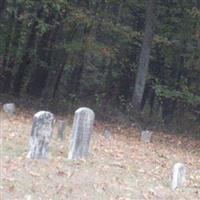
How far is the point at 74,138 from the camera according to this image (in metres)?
11.7

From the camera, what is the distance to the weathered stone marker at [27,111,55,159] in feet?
36.2

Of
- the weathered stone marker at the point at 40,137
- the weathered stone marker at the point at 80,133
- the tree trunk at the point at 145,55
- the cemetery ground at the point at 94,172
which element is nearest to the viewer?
the cemetery ground at the point at 94,172

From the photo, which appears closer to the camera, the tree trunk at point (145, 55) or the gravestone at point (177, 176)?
the gravestone at point (177, 176)

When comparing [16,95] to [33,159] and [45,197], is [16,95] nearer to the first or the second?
[33,159]

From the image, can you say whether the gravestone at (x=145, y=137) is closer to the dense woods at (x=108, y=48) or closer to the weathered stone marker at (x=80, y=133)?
the dense woods at (x=108, y=48)

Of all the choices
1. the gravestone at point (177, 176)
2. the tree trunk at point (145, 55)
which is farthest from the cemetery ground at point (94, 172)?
the tree trunk at point (145, 55)

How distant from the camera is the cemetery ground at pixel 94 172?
31.8 feet

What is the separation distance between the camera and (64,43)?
24828mm

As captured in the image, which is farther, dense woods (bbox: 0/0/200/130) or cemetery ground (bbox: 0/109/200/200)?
dense woods (bbox: 0/0/200/130)

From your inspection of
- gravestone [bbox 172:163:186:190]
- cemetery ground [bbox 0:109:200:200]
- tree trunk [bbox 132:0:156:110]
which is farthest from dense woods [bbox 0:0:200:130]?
gravestone [bbox 172:163:186:190]

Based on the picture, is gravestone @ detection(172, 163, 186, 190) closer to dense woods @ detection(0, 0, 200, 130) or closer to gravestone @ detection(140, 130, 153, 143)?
gravestone @ detection(140, 130, 153, 143)

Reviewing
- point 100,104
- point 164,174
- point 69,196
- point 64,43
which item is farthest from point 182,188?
point 64,43

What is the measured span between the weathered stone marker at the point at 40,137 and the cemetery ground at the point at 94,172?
153mm

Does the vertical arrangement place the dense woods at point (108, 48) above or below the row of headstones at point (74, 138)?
above
